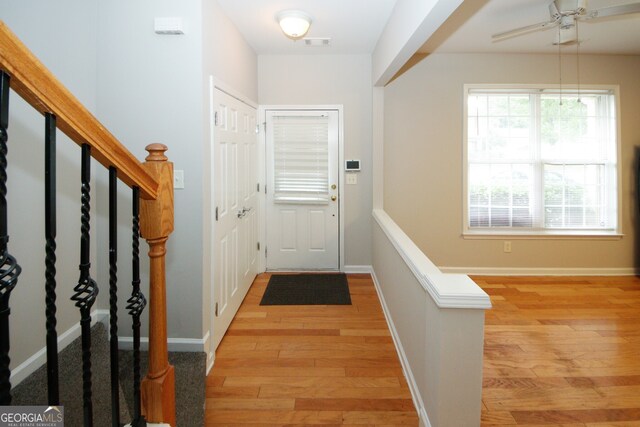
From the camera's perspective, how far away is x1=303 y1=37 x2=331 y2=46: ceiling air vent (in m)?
4.00

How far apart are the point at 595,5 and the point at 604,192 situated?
2447 millimetres

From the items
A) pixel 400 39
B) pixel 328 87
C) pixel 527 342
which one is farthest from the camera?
pixel 328 87

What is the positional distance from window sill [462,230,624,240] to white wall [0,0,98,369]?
4.09 meters

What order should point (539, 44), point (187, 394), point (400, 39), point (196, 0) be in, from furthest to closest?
1. point (539, 44)
2. point (400, 39)
3. point (196, 0)
4. point (187, 394)

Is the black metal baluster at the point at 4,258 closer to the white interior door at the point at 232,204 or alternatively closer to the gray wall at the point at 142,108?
the gray wall at the point at 142,108

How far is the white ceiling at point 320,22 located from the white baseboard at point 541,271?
2814mm

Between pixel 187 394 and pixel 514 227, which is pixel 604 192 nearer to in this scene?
pixel 514 227

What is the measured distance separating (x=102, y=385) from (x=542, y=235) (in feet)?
15.7

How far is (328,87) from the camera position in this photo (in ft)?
15.4

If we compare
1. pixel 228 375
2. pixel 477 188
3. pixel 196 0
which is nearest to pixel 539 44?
pixel 477 188

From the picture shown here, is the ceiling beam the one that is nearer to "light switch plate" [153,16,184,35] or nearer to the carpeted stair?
"light switch plate" [153,16,184,35]

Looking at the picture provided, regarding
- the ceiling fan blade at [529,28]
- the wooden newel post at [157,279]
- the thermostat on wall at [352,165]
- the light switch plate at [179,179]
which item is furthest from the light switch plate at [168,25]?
the thermostat on wall at [352,165]

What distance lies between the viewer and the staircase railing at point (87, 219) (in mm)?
712

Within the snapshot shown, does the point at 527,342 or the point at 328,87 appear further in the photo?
the point at 328,87
